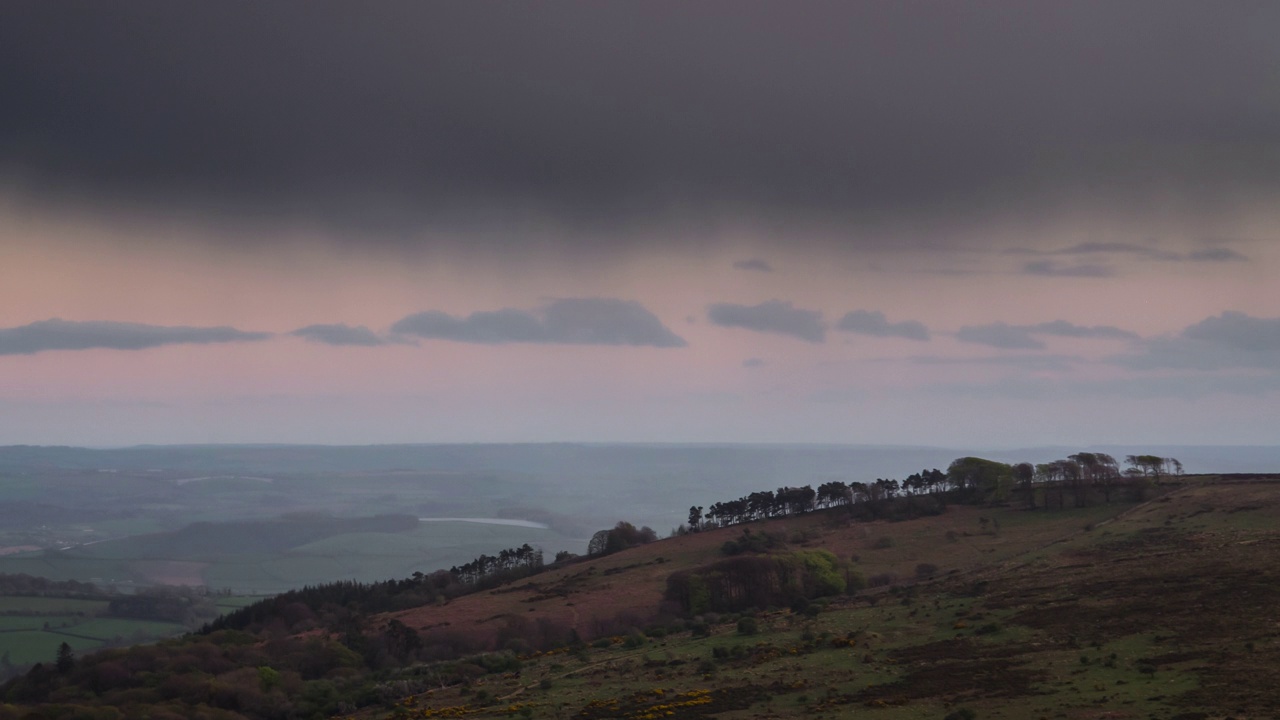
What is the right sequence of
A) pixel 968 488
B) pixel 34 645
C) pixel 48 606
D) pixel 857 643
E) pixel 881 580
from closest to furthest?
1. pixel 857 643
2. pixel 881 580
3. pixel 968 488
4. pixel 34 645
5. pixel 48 606

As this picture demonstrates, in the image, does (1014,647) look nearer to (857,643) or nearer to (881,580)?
(857,643)

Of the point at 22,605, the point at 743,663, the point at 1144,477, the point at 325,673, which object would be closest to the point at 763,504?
the point at 1144,477

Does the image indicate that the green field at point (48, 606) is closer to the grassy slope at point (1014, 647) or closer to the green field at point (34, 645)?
the green field at point (34, 645)

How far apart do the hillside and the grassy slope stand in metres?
0.17

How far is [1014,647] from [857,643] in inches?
328

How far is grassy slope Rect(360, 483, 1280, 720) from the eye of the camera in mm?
33125

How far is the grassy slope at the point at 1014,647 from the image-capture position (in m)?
33.1

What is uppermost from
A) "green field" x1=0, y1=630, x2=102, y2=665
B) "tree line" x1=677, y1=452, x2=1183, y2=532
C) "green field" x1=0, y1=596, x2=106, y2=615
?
"tree line" x1=677, y1=452, x2=1183, y2=532

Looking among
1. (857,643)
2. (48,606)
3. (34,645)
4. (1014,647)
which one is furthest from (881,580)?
(48,606)

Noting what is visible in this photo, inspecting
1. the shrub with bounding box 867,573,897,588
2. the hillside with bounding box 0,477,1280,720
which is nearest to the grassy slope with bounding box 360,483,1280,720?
the hillside with bounding box 0,477,1280,720

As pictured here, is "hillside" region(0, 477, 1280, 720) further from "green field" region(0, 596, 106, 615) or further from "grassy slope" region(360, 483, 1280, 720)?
"green field" region(0, 596, 106, 615)

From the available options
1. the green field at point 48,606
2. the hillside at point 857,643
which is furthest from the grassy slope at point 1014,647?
the green field at point 48,606

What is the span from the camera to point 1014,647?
41.6m

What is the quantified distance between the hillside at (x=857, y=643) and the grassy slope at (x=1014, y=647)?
0.17 m
